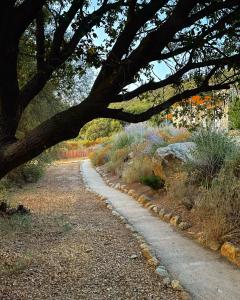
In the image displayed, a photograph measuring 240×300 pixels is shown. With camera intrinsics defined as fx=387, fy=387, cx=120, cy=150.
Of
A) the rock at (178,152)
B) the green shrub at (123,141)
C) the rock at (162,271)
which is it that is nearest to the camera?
the rock at (162,271)

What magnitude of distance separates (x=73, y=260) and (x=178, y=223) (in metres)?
2.13

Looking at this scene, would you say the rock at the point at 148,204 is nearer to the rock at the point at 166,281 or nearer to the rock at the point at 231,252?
the rock at the point at 231,252

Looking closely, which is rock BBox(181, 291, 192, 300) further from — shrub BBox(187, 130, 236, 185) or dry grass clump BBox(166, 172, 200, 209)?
shrub BBox(187, 130, 236, 185)

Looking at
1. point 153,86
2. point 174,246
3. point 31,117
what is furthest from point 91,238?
point 31,117

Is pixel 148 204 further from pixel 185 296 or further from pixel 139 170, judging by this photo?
pixel 185 296

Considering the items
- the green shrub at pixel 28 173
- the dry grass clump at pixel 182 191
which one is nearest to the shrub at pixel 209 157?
the dry grass clump at pixel 182 191

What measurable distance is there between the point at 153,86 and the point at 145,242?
3183 millimetres

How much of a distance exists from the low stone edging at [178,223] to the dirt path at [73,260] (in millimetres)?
806

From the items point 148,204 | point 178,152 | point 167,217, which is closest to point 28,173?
point 148,204

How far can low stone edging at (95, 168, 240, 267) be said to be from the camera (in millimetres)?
4508

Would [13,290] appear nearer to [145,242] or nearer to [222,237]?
[145,242]

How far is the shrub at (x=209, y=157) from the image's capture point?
6.98 m

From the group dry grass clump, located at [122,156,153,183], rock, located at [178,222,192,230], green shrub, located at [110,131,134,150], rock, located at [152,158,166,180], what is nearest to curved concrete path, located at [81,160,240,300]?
rock, located at [178,222,192,230]

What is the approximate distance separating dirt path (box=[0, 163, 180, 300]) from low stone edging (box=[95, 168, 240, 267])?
31.7 inches
